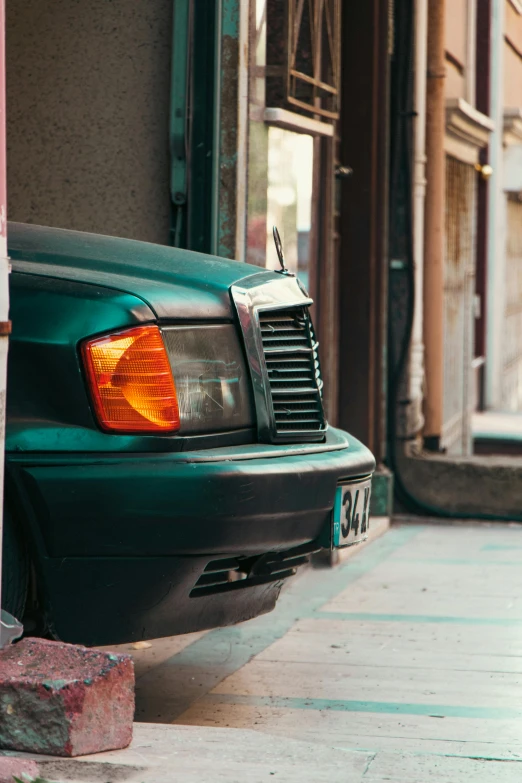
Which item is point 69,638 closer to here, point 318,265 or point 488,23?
point 318,265

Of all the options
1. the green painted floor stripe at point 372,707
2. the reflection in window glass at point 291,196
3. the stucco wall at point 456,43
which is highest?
the stucco wall at point 456,43

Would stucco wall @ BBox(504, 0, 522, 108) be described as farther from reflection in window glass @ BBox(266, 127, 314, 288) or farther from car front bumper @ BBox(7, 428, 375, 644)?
car front bumper @ BBox(7, 428, 375, 644)

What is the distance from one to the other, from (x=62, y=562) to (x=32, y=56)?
11.6ft

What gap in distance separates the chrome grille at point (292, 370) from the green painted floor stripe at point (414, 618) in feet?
6.03

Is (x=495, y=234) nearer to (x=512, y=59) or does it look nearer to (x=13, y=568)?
(x=512, y=59)

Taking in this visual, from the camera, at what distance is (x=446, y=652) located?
5.46 m

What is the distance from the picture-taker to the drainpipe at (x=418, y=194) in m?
9.27

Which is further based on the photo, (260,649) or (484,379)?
(484,379)

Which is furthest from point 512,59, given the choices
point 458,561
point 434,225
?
point 458,561

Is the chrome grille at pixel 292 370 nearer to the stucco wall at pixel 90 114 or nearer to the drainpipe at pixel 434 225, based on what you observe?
the stucco wall at pixel 90 114

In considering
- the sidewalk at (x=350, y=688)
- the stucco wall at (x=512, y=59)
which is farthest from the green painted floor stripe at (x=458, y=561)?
the stucco wall at (x=512, y=59)

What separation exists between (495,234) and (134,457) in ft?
45.0

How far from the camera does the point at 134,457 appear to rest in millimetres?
3768

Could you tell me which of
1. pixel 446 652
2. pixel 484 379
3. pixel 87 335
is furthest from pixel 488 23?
pixel 87 335
